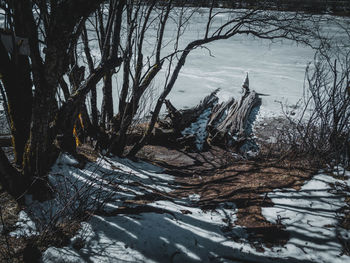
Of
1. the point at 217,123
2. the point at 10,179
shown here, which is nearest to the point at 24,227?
the point at 10,179

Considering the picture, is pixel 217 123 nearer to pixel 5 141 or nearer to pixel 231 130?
pixel 231 130

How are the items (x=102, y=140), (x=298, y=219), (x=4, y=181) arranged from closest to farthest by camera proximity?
(x=4, y=181) < (x=298, y=219) < (x=102, y=140)

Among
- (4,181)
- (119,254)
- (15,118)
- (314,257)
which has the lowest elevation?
(119,254)

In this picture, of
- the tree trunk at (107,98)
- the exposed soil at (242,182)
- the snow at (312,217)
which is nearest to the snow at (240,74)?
the tree trunk at (107,98)

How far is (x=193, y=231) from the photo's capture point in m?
2.74

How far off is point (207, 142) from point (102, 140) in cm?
321

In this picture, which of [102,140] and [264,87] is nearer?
[102,140]

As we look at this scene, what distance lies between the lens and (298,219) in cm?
284

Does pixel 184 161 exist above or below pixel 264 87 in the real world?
below

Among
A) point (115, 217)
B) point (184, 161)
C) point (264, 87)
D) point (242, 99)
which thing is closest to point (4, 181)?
point (115, 217)

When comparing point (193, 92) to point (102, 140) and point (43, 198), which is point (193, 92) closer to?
point (102, 140)

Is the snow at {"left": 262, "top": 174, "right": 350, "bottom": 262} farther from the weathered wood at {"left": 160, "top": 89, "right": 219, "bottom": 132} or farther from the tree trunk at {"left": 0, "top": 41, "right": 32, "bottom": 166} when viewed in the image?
the weathered wood at {"left": 160, "top": 89, "right": 219, "bottom": 132}

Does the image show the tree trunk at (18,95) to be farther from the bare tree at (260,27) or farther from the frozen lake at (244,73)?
the frozen lake at (244,73)

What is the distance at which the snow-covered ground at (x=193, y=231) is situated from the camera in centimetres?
237
